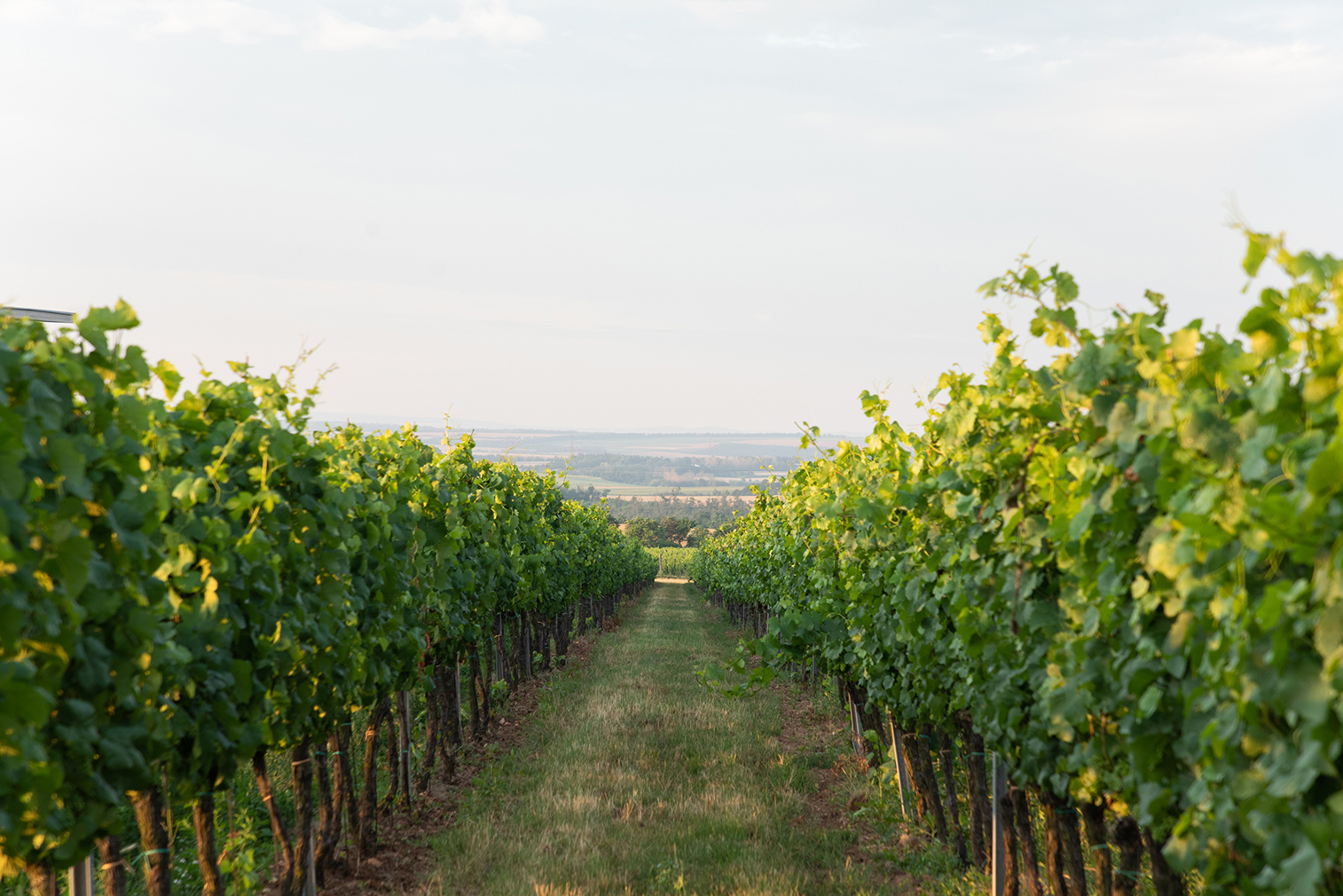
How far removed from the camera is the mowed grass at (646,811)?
6.13 metres

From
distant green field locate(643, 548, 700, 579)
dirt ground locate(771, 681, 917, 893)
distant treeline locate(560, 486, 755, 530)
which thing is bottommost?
distant treeline locate(560, 486, 755, 530)

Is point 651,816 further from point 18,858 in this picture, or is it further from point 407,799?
point 18,858

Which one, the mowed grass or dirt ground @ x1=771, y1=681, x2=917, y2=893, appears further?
dirt ground @ x1=771, y1=681, x2=917, y2=893

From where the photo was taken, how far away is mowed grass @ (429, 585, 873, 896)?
241 inches

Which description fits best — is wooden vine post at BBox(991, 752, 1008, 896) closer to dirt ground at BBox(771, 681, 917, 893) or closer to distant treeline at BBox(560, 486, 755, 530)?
dirt ground at BBox(771, 681, 917, 893)

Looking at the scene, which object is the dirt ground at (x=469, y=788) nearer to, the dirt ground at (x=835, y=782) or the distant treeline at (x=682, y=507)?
the dirt ground at (x=835, y=782)

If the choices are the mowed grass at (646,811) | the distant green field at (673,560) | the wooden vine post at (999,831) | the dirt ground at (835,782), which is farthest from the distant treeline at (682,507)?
the wooden vine post at (999,831)

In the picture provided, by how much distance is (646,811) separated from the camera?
7.64 m

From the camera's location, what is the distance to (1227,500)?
7.89 ft

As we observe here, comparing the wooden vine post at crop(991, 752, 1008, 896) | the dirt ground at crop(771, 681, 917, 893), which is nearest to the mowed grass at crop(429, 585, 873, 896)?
the dirt ground at crop(771, 681, 917, 893)

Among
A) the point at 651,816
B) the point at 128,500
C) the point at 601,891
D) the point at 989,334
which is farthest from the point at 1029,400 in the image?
the point at 651,816

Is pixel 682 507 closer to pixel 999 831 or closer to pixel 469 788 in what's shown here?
pixel 469 788

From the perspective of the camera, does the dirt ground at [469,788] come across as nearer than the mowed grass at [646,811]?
No

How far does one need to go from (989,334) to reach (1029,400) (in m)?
1.10
